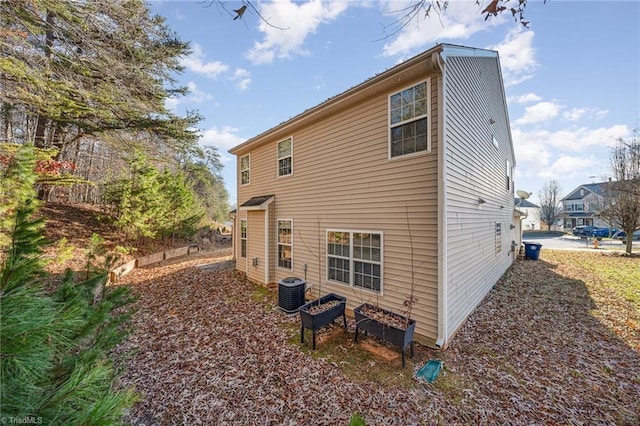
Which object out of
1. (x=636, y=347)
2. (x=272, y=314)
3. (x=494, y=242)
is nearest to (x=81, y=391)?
(x=272, y=314)

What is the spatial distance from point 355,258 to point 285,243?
3.01m

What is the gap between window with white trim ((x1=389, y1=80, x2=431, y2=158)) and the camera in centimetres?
486

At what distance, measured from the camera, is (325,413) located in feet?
10.7

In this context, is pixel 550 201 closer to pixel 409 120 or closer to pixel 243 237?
pixel 409 120

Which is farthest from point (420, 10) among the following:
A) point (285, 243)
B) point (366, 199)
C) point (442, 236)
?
point (285, 243)

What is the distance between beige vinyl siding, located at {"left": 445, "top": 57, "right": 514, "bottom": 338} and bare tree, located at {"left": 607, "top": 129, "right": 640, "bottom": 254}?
38.6ft

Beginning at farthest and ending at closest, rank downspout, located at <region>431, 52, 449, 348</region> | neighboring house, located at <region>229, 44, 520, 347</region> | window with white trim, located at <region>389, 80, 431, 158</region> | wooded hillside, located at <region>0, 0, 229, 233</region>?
wooded hillside, located at <region>0, 0, 229, 233</region> → window with white trim, located at <region>389, 80, 431, 158</region> → neighboring house, located at <region>229, 44, 520, 347</region> → downspout, located at <region>431, 52, 449, 348</region>

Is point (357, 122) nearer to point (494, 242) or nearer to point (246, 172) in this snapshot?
point (246, 172)

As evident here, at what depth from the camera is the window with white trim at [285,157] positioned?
8.03m

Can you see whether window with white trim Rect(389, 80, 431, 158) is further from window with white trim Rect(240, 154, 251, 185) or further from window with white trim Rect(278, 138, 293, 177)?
window with white trim Rect(240, 154, 251, 185)

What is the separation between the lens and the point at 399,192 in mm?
5156

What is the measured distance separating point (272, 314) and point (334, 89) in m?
6.35

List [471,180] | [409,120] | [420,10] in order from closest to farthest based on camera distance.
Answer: [420,10] < [409,120] < [471,180]

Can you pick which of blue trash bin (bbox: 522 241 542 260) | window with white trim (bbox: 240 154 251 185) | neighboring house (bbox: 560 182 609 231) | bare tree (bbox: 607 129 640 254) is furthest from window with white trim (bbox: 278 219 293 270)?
neighboring house (bbox: 560 182 609 231)
